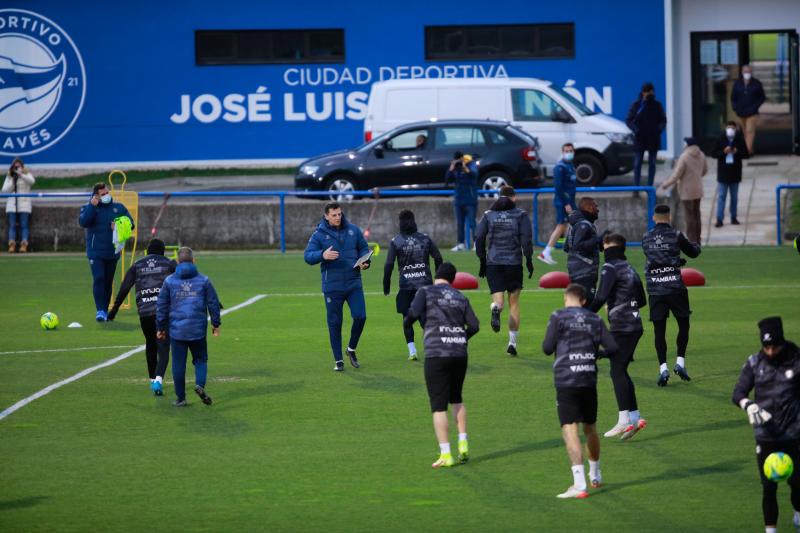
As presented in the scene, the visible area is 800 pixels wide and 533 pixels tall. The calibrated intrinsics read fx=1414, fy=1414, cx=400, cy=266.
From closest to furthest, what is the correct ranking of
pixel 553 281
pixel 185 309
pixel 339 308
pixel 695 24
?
pixel 185 309, pixel 339 308, pixel 553 281, pixel 695 24

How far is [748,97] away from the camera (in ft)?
115

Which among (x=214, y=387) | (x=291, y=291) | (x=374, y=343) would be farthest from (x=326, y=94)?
(x=214, y=387)

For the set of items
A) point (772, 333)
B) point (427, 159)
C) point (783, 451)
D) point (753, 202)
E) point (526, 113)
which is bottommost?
point (783, 451)

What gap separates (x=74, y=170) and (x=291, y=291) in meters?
15.9

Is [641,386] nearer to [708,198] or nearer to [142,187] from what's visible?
[708,198]

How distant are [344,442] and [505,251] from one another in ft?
17.0

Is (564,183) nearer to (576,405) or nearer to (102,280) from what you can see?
(102,280)

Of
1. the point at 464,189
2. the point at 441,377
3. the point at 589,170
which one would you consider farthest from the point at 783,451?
the point at 589,170

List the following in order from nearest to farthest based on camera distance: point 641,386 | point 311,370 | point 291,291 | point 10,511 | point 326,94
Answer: point 10,511, point 641,386, point 311,370, point 291,291, point 326,94

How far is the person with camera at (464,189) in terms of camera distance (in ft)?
94.0

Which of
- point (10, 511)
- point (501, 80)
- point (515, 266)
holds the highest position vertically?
point (501, 80)

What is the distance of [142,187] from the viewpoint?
36938 millimetres

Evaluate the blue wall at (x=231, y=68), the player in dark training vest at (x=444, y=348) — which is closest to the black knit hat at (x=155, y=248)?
the player in dark training vest at (x=444, y=348)

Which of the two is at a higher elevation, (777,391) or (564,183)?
(564,183)
